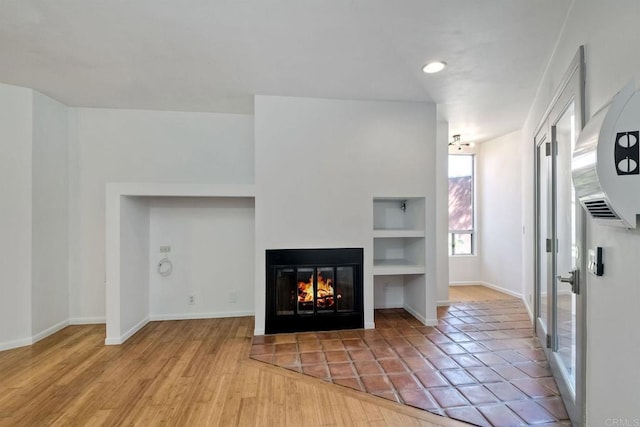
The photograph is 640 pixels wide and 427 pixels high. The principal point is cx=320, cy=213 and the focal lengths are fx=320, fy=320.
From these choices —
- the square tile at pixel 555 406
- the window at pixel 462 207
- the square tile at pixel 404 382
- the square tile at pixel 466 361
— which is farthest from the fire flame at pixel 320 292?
the window at pixel 462 207

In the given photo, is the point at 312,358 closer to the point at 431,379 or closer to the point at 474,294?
the point at 431,379

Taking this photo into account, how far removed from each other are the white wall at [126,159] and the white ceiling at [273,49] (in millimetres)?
Result: 309

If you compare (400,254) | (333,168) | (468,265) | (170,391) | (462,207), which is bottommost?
(170,391)

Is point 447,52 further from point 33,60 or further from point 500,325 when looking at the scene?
point 33,60

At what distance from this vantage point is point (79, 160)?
4.01 meters

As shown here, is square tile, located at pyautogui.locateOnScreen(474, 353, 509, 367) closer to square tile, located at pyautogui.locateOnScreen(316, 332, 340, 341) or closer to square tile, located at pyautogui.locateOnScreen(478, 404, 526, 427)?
square tile, located at pyautogui.locateOnScreen(478, 404, 526, 427)

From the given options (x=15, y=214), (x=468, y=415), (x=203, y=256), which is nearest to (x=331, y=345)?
(x=468, y=415)

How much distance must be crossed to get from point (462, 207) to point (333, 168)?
358 cm

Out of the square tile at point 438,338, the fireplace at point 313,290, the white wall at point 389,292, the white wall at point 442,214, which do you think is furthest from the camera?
the white wall at point 442,214

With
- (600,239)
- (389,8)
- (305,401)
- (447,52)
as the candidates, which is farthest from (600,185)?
(305,401)

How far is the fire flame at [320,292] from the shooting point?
3.72 meters

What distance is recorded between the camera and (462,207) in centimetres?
619

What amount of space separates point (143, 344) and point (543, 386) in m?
3.70

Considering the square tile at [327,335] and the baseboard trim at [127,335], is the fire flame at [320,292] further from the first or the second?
the baseboard trim at [127,335]
